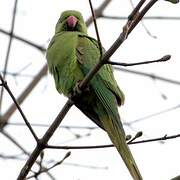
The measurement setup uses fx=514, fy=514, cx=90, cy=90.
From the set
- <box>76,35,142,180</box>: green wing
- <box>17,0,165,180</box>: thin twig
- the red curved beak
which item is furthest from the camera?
the red curved beak

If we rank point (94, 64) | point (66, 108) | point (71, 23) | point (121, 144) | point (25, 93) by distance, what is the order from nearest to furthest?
point (66, 108) → point (121, 144) → point (94, 64) → point (71, 23) → point (25, 93)

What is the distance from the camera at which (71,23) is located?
15.6 feet

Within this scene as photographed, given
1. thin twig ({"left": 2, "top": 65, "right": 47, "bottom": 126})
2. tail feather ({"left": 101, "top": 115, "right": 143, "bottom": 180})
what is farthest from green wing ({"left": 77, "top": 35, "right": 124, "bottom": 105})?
thin twig ({"left": 2, "top": 65, "right": 47, "bottom": 126})

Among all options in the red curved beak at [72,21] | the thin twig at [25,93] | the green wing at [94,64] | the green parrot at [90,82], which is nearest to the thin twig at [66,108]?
the green parrot at [90,82]

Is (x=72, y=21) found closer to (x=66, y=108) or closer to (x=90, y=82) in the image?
(x=90, y=82)

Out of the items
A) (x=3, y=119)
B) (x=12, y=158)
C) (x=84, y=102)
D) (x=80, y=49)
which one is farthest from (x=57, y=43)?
(x=12, y=158)

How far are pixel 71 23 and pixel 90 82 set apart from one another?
41.7 inches

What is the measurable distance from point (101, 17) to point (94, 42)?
3.50ft

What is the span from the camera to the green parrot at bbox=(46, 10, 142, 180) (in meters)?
3.81

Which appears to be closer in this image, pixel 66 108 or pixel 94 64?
pixel 66 108

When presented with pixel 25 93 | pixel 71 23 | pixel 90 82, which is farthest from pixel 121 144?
pixel 25 93

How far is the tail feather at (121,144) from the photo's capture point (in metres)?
3.23

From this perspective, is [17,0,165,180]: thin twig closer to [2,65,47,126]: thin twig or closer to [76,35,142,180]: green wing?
[76,35,142,180]: green wing

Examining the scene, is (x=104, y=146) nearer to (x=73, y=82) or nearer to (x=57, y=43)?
(x=73, y=82)
